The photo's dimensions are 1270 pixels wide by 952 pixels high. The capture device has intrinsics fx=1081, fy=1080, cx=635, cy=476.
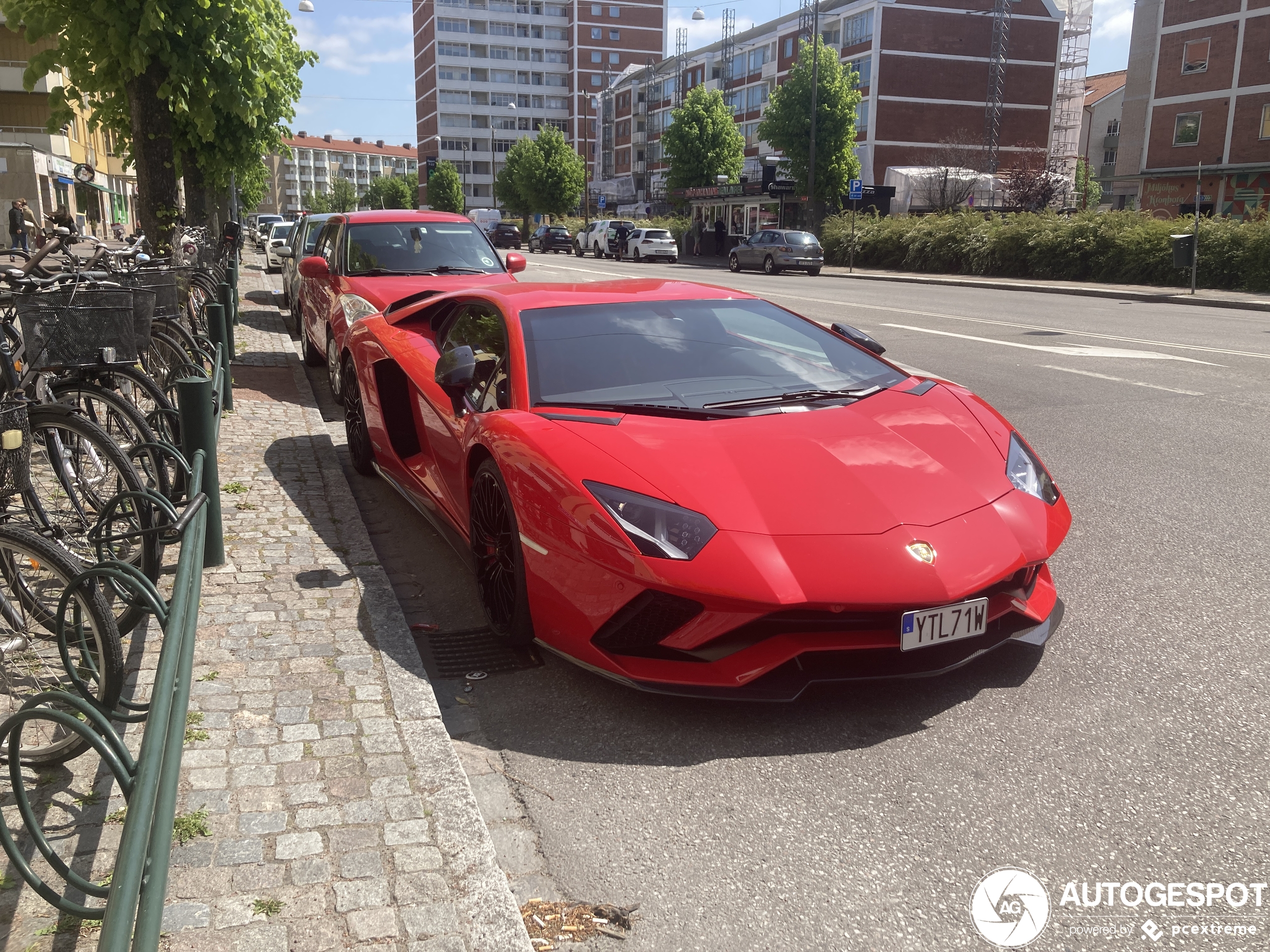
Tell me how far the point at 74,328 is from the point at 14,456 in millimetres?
1040

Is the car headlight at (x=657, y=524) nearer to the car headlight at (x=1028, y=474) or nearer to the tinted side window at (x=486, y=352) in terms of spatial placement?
the tinted side window at (x=486, y=352)

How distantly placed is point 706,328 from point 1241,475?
142 inches

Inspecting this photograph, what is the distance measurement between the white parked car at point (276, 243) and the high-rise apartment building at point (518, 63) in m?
80.1

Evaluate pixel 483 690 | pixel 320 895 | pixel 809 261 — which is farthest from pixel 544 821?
pixel 809 261

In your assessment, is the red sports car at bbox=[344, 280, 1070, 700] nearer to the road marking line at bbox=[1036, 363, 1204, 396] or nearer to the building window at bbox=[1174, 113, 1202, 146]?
the road marking line at bbox=[1036, 363, 1204, 396]

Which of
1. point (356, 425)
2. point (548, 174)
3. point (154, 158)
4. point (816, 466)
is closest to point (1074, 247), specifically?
point (154, 158)

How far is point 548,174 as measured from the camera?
85562 mm

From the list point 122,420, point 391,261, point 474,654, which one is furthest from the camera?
point 391,261

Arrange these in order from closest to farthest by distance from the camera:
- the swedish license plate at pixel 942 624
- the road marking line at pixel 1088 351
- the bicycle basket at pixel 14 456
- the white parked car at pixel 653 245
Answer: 1. the swedish license plate at pixel 942 624
2. the bicycle basket at pixel 14 456
3. the road marking line at pixel 1088 351
4. the white parked car at pixel 653 245

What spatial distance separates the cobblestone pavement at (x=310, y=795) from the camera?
2.32 m

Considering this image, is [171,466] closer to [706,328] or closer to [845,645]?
[706,328]

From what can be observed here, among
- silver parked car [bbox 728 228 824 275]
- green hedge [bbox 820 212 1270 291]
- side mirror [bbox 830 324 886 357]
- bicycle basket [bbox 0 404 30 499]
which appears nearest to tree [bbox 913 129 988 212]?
green hedge [bbox 820 212 1270 291]

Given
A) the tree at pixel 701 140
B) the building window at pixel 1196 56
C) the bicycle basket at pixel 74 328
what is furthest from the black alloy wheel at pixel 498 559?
the tree at pixel 701 140

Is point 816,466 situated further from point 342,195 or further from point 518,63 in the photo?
point 342,195
